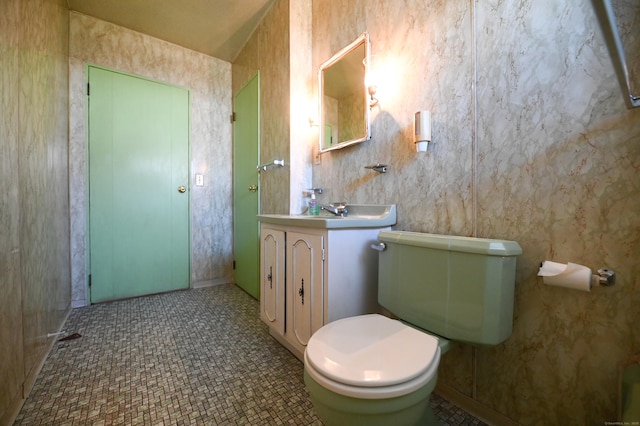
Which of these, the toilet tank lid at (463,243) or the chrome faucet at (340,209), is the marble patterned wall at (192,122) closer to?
the chrome faucet at (340,209)

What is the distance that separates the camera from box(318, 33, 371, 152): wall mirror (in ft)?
5.18

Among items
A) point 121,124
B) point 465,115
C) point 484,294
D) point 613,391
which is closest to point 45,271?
point 121,124

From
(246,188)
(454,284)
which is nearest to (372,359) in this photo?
(454,284)

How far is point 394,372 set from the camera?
696mm

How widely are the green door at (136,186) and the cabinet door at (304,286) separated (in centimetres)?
172

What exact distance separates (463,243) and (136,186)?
2687 millimetres

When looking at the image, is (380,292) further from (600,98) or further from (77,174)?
(77,174)

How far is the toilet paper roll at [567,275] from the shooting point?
76 cm

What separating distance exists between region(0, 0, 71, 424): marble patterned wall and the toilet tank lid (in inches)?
61.3

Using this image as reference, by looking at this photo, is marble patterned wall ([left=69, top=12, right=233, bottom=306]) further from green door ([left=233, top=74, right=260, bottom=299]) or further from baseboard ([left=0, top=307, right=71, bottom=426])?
baseboard ([left=0, top=307, right=71, bottom=426])

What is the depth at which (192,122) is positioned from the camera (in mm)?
2723

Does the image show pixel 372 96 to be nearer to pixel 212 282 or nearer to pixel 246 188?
pixel 246 188

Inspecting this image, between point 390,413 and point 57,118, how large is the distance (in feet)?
8.57

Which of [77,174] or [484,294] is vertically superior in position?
[77,174]
